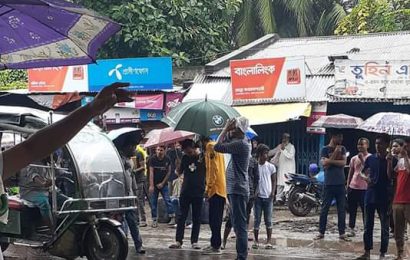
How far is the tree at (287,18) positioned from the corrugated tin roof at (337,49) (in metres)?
3.52

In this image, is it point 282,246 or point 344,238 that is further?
point 344,238

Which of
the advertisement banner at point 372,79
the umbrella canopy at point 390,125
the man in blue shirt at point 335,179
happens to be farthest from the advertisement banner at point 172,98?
the umbrella canopy at point 390,125

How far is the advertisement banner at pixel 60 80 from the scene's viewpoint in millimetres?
20094

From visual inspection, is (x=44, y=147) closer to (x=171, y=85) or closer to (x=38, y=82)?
(x=171, y=85)

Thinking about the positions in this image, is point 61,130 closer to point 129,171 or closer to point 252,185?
point 129,171

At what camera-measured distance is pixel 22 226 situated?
9.10 meters

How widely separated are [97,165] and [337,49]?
11.7 m

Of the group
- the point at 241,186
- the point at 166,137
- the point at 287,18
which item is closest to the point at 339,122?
the point at 166,137

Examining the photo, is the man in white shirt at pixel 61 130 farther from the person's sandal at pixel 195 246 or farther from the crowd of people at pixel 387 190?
the person's sandal at pixel 195 246

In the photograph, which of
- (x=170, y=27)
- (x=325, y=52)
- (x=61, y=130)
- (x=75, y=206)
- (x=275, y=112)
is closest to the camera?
(x=61, y=130)

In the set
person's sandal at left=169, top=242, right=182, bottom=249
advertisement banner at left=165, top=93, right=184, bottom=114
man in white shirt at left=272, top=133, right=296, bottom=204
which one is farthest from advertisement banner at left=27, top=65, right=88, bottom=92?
person's sandal at left=169, top=242, right=182, bottom=249

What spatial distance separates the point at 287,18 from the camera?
1038 inches

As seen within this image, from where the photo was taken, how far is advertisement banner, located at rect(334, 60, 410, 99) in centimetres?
1538

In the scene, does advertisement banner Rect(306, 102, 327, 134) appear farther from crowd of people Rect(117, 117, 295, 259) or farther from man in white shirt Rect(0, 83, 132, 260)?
man in white shirt Rect(0, 83, 132, 260)
